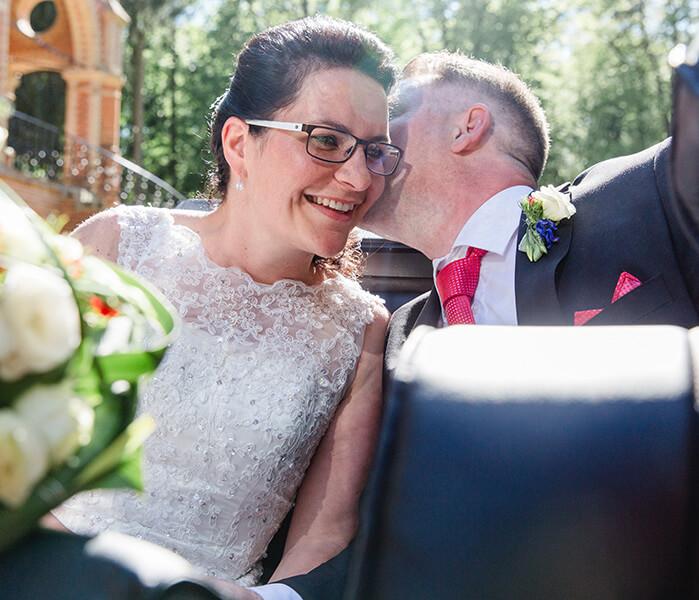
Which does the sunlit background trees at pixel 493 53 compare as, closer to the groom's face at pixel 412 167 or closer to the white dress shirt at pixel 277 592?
the groom's face at pixel 412 167

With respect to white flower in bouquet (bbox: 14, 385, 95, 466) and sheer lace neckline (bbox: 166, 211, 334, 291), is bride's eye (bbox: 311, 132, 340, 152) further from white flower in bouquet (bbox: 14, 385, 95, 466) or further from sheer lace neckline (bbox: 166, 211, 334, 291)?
white flower in bouquet (bbox: 14, 385, 95, 466)

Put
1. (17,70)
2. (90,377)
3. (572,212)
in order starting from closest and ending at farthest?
(90,377), (572,212), (17,70)

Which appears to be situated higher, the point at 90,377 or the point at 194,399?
the point at 90,377

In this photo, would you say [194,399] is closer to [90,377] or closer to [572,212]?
[572,212]

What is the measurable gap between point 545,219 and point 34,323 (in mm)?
1725

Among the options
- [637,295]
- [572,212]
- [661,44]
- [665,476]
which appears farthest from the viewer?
[661,44]

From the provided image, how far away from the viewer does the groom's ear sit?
2.58 m

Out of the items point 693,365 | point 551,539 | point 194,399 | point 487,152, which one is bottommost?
point 194,399

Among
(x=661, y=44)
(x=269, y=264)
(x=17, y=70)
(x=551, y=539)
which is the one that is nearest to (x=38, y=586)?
(x=551, y=539)

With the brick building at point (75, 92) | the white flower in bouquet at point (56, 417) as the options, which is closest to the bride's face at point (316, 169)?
the white flower in bouquet at point (56, 417)

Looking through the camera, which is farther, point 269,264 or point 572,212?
point 269,264

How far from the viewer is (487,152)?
260cm

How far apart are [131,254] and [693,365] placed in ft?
6.53

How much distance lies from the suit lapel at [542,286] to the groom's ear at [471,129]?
0.60m
